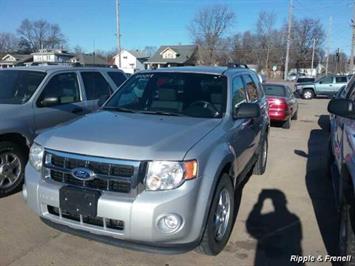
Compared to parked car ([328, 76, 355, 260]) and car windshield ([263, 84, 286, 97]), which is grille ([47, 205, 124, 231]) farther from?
car windshield ([263, 84, 286, 97])

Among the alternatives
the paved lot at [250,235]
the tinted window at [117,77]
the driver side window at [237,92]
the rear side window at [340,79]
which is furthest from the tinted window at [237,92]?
the rear side window at [340,79]

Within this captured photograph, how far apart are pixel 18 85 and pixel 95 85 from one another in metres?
1.47

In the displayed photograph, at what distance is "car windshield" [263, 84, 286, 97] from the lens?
13.7 m

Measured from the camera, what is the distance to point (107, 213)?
3.39 m

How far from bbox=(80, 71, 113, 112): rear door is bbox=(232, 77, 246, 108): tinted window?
2713 mm

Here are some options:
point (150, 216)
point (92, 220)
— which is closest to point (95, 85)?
point (92, 220)

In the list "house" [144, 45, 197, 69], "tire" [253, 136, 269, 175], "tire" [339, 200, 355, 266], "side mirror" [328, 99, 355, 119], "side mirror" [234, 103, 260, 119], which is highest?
"house" [144, 45, 197, 69]

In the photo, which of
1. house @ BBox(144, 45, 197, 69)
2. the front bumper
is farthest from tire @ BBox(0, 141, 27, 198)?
house @ BBox(144, 45, 197, 69)

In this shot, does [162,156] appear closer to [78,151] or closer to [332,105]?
[78,151]

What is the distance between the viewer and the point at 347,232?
11.4ft

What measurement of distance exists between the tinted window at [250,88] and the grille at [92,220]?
3.17 metres

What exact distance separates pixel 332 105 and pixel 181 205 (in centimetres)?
193

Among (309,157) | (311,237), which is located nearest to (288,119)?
(309,157)

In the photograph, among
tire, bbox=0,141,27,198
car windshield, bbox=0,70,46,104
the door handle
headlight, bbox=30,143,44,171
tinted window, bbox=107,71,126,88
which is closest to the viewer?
headlight, bbox=30,143,44,171
